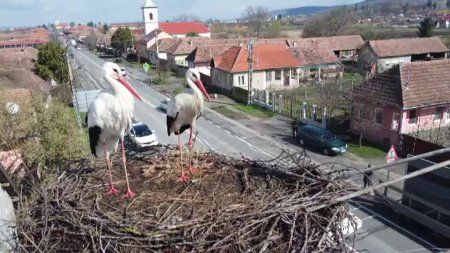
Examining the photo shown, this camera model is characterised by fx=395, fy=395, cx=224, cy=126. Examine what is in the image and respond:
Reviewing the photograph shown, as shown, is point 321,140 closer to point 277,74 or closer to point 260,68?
point 260,68

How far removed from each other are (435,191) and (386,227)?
6.35 feet

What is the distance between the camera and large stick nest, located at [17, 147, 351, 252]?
430 cm

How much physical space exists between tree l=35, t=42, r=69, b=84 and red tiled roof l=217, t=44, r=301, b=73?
13.6 m

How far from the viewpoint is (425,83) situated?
2097cm

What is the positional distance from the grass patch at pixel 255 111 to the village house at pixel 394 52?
1692cm

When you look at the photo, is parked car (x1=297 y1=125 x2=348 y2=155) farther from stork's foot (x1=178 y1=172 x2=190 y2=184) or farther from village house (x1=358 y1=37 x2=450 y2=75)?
village house (x1=358 y1=37 x2=450 y2=75)

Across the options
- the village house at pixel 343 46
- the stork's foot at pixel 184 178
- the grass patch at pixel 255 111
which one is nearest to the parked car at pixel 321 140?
the grass patch at pixel 255 111

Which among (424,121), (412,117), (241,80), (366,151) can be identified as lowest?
(366,151)

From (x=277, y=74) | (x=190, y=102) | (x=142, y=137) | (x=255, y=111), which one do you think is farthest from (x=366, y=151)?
(x=277, y=74)

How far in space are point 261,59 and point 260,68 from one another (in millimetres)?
1279

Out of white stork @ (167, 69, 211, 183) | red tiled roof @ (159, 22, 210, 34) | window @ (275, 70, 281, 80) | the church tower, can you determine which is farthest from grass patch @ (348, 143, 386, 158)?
red tiled roof @ (159, 22, 210, 34)

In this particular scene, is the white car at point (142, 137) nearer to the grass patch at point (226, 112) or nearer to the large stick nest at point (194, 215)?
the grass patch at point (226, 112)

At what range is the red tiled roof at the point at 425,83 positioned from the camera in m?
20.1

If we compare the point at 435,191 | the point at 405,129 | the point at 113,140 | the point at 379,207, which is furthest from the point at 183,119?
the point at 405,129
